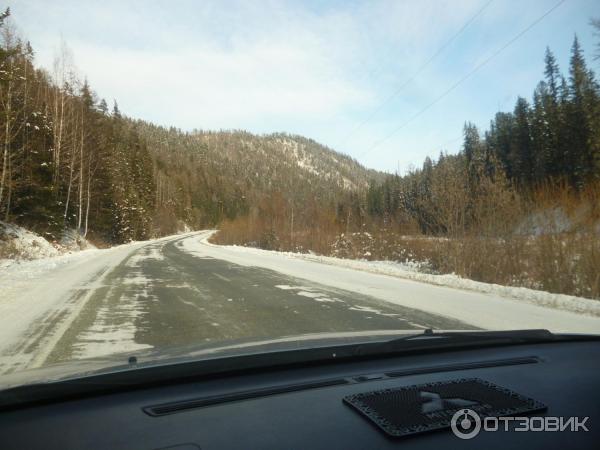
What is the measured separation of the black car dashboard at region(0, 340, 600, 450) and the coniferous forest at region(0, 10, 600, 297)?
1075 cm

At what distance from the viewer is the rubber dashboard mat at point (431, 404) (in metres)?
1.92

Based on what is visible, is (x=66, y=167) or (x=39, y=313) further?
(x=66, y=167)

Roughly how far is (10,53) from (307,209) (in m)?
21.1

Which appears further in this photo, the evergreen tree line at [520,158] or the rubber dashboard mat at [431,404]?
the evergreen tree line at [520,158]

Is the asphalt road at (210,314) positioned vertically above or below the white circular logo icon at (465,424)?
below

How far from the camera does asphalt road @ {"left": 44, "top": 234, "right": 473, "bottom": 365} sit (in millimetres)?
6457

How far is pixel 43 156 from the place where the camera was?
3173 cm

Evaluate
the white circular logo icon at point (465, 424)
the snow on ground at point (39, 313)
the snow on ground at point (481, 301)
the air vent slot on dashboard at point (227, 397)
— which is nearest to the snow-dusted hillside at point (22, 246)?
the snow on ground at point (39, 313)

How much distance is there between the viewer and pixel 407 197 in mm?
45000

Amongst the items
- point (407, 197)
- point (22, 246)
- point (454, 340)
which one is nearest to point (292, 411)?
point (454, 340)

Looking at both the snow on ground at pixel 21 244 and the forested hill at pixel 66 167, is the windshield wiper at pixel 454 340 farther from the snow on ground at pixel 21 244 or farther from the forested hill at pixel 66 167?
the forested hill at pixel 66 167

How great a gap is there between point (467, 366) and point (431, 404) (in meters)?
0.91

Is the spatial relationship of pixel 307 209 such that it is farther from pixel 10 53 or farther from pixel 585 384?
pixel 585 384

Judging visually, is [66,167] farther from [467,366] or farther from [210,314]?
[467,366]
